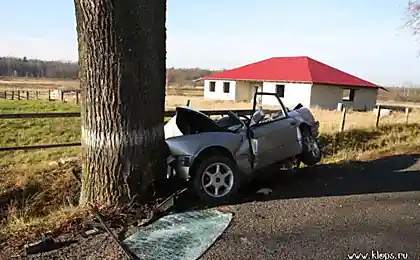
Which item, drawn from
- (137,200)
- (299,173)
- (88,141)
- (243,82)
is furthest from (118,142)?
(243,82)

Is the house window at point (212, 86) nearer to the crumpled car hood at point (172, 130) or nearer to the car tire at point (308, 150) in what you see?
the car tire at point (308, 150)

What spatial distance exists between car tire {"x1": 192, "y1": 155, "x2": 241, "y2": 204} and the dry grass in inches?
58.2

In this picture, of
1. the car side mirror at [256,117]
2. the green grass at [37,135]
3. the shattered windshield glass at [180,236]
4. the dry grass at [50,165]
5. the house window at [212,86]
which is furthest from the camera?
the house window at [212,86]

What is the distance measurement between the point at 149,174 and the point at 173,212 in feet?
1.76

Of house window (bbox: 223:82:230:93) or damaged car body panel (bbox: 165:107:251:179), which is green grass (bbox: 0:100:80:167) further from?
house window (bbox: 223:82:230:93)

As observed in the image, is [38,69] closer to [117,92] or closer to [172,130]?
[172,130]

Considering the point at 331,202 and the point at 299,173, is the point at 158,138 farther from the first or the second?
the point at 299,173

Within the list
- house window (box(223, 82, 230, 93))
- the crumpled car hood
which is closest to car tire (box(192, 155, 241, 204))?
the crumpled car hood

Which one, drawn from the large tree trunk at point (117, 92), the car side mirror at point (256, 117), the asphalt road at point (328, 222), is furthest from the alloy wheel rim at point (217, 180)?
the car side mirror at point (256, 117)

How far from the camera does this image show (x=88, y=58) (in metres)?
4.57

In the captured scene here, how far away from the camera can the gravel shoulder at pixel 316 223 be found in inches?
144

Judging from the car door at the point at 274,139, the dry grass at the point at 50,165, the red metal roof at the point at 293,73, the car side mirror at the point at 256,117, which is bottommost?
the dry grass at the point at 50,165

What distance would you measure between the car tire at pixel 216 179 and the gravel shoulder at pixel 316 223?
0.93ft

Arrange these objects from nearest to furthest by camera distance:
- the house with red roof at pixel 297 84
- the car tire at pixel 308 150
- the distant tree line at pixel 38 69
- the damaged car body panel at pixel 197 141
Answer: the damaged car body panel at pixel 197 141 → the car tire at pixel 308 150 → the house with red roof at pixel 297 84 → the distant tree line at pixel 38 69
